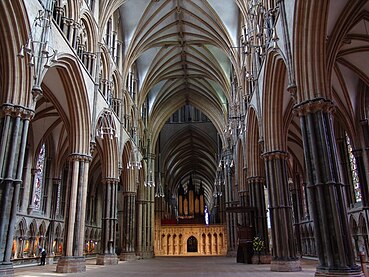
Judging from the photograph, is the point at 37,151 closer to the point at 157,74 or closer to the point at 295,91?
the point at 157,74

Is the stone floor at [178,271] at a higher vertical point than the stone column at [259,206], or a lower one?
lower

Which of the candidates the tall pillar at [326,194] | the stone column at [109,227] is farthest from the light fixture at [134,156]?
the tall pillar at [326,194]

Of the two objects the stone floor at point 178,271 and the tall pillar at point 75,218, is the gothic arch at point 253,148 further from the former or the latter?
the tall pillar at point 75,218

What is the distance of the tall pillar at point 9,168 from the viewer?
9852 mm

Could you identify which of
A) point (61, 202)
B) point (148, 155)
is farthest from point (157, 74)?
point (61, 202)

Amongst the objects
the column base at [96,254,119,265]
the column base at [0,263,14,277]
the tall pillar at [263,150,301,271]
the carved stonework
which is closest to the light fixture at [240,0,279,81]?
the tall pillar at [263,150,301,271]

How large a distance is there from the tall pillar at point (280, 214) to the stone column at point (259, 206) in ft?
13.4

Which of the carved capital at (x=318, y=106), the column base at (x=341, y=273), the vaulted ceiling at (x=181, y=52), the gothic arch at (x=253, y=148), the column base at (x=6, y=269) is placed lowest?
the column base at (x=341, y=273)

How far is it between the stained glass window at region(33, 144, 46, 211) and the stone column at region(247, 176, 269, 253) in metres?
15.1

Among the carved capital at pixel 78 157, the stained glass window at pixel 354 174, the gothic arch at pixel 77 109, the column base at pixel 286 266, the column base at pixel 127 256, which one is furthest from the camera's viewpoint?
the column base at pixel 127 256

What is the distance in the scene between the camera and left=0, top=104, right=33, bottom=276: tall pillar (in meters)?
9.85

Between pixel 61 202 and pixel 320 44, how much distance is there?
78.5ft

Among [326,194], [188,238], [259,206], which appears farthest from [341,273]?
[188,238]

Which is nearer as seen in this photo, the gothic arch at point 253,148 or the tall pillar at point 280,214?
the tall pillar at point 280,214
